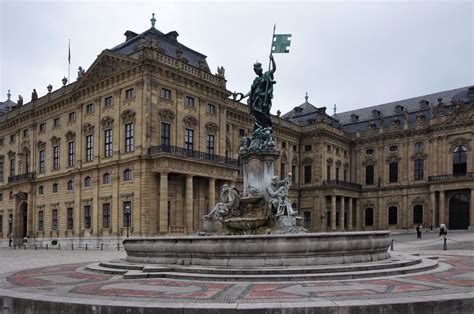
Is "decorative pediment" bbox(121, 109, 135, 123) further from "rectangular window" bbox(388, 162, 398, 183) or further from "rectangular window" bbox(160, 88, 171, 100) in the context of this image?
"rectangular window" bbox(388, 162, 398, 183)

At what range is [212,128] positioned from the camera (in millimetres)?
47219

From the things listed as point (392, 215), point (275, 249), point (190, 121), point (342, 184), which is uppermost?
point (190, 121)

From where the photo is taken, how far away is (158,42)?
43.2m

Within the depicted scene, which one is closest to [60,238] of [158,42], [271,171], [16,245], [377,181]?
[16,245]

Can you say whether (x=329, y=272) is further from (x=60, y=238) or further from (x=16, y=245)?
(x=16, y=245)

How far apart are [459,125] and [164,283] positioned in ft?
193

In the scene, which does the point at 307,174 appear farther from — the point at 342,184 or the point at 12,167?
the point at 12,167

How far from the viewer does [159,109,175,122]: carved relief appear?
4213 cm

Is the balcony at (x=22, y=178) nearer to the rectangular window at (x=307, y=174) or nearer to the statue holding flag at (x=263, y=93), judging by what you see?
the rectangular window at (x=307, y=174)

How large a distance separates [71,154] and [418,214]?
153 feet

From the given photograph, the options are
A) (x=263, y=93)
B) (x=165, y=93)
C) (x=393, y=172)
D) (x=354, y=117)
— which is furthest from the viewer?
(x=354, y=117)

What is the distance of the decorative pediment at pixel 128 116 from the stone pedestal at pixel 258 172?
24769mm

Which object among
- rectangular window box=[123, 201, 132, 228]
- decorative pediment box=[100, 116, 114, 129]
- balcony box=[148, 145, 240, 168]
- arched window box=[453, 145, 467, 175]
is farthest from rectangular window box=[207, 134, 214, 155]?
arched window box=[453, 145, 467, 175]

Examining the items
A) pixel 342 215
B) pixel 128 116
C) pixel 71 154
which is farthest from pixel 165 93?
pixel 342 215
